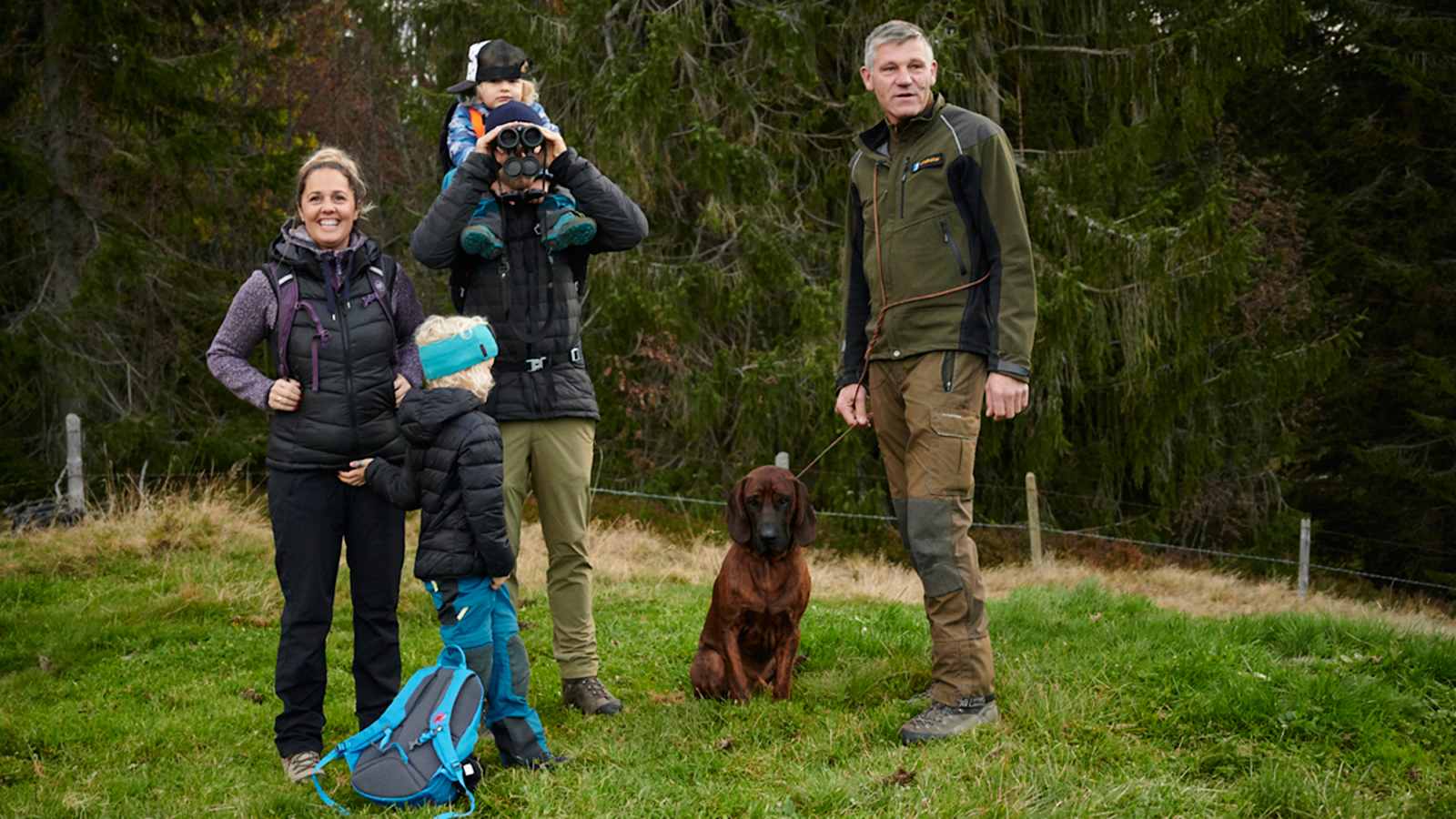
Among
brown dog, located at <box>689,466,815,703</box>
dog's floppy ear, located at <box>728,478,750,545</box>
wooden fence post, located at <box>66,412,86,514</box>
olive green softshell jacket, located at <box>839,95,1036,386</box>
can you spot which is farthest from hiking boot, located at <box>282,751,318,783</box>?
wooden fence post, located at <box>66,412,86,514</box>

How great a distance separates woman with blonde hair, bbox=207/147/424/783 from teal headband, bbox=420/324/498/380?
367mm

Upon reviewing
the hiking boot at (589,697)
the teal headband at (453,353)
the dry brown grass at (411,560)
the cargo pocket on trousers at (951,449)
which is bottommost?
the dry brown grass at (411,560)

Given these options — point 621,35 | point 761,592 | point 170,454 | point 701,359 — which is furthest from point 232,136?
point 761,592

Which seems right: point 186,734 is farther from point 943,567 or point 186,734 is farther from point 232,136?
point 232,136

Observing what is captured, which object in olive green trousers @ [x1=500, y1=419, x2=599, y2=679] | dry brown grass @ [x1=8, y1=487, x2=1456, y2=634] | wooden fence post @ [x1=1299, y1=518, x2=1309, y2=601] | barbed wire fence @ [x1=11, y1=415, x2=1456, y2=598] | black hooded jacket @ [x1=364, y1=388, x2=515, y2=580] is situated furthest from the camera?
wooden fence post @ [x1=1299, y1=518, x2=1309, y2=601]

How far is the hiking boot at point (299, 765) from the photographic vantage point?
4004mm

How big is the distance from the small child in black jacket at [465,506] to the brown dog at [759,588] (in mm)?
904

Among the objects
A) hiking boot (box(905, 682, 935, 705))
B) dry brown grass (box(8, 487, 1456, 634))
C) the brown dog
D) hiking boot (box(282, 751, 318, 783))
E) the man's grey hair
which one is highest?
the man's grey hair

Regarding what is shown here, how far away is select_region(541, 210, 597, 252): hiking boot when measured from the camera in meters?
4.29

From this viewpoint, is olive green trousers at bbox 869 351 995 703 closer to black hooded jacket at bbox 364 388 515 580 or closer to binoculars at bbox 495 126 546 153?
black hooded jacket at bbox 364 388 515 580

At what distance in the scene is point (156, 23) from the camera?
13562 mm

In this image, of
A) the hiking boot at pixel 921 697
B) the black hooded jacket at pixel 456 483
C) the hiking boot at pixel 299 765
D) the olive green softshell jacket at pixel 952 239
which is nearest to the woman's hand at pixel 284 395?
the black hooded jacket at pixel 456 483

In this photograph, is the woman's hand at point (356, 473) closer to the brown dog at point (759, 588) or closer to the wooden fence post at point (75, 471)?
the brown dog at point (759, 588)

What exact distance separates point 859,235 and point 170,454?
38.8ft
